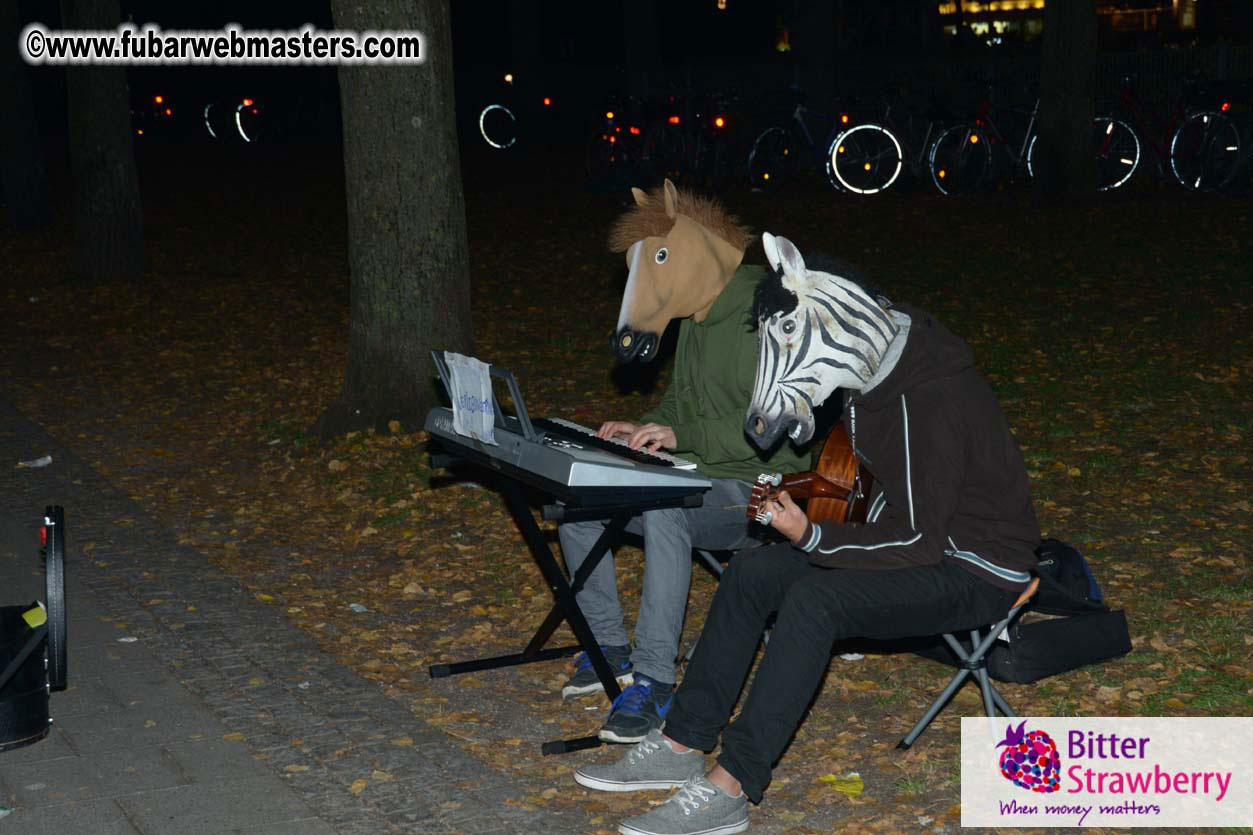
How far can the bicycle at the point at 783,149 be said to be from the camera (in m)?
19.7

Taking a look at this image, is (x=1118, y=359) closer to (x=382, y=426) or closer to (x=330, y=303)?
(x=382, y=426)

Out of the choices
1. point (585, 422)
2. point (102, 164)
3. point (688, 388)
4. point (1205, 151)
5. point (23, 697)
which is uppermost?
point (102, 164)

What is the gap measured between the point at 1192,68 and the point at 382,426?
52.5 ft

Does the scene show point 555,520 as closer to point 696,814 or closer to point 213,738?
point 696,814

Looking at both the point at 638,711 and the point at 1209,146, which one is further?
the point at 1209,146

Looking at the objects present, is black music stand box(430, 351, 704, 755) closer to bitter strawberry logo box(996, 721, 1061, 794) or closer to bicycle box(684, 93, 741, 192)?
bitter strawberry logo box(996, 721, 1061, 794)

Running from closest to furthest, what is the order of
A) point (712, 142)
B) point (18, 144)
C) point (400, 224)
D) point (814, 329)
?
point (814, 329) < point (400, 224) < point (18, 144) < point (712, 142)

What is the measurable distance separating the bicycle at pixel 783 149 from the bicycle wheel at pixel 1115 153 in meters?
3.40

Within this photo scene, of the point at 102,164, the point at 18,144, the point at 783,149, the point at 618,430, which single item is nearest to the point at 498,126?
the point at 783,149

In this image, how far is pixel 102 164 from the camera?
15.1 m

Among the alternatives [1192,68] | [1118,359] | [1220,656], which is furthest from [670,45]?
[1220,656]

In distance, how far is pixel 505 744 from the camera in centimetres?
490

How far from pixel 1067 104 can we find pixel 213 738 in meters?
13.9

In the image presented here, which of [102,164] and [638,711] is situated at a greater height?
[102,164]
